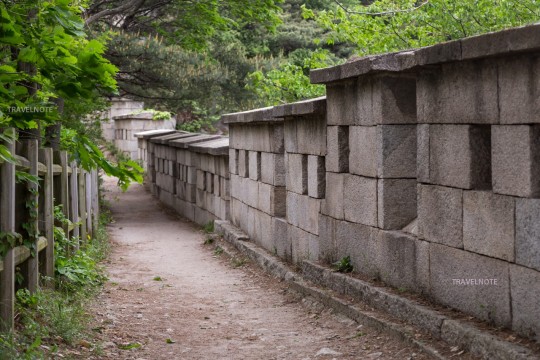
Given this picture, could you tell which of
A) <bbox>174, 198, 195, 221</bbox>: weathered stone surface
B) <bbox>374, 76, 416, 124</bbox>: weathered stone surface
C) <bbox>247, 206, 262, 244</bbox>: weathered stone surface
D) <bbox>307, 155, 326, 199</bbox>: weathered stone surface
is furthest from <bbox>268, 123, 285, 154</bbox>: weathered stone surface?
<bbox>174, 198, 195, 221</bbox>: weathered stone surface

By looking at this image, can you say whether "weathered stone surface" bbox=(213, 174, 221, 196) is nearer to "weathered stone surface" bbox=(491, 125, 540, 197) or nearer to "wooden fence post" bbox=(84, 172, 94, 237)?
"wooden fence post" bbox=(84, 172, 94, 237)

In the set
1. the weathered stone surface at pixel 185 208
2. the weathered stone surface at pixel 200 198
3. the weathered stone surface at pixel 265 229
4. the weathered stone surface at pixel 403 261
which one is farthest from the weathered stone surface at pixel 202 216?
the weathered stone surface at pixel 403 261

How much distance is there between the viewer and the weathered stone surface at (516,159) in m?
4.88

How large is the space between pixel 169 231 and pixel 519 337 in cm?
1299

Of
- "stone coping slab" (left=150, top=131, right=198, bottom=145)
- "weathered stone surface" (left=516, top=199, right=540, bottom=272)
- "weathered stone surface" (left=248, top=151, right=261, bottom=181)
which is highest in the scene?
"stone coping slab" (left=150, top=131, right=198, bottom=145)

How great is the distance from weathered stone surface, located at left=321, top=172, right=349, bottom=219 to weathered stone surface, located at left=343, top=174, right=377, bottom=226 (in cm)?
11

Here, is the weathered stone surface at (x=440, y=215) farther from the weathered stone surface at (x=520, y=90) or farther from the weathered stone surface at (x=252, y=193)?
the weathered stone surface at (x=252, y=193)

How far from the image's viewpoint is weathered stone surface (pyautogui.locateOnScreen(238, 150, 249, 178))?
42.7 ft

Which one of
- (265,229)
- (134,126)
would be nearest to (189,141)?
(265,229)

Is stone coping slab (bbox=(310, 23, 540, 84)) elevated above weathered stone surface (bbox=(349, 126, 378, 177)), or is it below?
above

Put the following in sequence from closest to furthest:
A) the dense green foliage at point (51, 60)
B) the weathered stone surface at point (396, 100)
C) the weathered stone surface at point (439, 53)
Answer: the dense green foliage at point (51, 60)
the weathered stone surface at point (439, 53)
the weathered stone surface at point (396, 100)

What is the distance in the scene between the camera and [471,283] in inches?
219

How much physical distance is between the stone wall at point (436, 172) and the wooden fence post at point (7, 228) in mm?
3044

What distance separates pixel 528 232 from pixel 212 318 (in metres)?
→ 4.12
